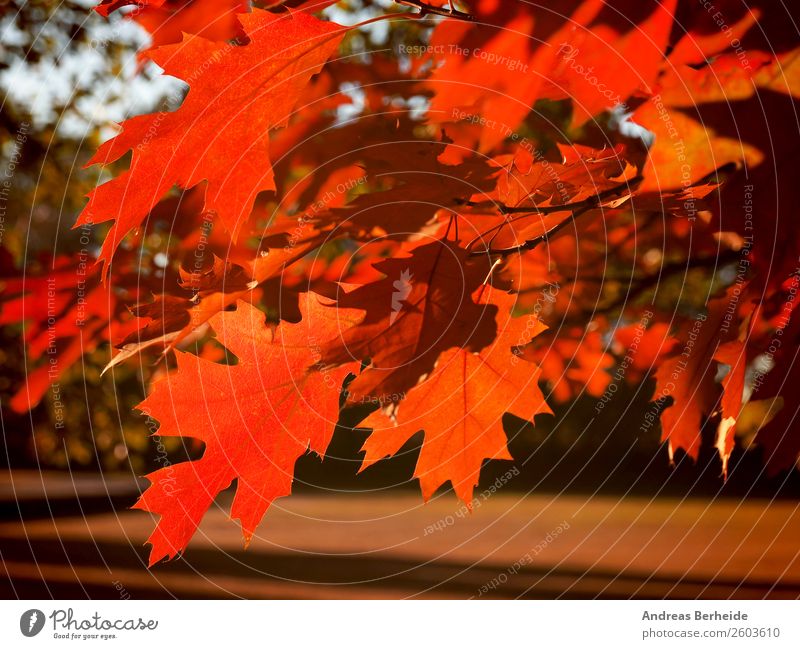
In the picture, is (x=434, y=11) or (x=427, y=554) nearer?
(x=434, y=11)

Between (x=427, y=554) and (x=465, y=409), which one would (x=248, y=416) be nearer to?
(x=465, y=409)

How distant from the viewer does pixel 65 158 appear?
224cm

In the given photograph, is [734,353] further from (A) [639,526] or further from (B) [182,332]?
(A) [639,526]

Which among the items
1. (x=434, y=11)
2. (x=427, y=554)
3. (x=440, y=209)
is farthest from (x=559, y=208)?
(x=427, y=554)

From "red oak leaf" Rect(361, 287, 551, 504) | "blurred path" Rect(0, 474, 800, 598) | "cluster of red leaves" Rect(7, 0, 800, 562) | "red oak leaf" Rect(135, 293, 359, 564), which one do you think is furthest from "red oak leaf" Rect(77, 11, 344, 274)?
"blurred path" Rect(0, 474, 800, 598)

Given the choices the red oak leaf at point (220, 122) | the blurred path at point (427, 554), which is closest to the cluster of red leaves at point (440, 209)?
the red oak leaf at point (220, 122)

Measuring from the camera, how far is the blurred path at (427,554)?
169cm

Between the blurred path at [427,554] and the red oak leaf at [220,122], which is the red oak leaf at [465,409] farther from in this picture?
the blurred path at [427,554]

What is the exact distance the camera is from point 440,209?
0.92m

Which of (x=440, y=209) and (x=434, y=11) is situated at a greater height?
(x=434, y=11)

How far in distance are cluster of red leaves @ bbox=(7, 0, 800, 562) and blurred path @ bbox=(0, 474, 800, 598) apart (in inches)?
22.3

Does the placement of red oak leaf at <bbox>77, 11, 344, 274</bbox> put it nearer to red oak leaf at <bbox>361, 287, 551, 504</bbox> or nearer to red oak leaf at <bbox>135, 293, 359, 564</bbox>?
red oak leaf at <bbox>135, 293, 359, 564</bbox>

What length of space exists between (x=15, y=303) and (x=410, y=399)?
833mm

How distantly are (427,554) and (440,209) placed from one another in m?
1.45
